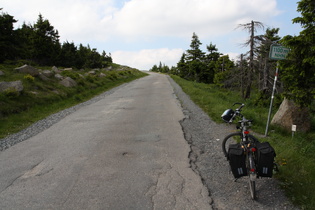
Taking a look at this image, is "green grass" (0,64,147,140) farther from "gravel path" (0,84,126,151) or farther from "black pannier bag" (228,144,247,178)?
"black pannier bag" (228,144,247,178)

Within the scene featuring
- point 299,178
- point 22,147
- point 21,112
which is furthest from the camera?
point 21,112

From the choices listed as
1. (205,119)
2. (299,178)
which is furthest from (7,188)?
(205,119)

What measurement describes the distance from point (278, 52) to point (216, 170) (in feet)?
13.4

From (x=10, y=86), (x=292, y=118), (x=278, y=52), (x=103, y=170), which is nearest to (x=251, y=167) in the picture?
(x=103, y=170)

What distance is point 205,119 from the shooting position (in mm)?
9211

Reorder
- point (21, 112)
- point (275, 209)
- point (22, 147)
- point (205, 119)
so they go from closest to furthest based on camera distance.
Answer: point (275, 209)
point (22, 147)
point (205, 119)
point (21, 112)

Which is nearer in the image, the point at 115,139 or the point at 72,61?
the point at 115,139

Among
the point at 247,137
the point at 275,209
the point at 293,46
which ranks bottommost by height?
the point at 275,209

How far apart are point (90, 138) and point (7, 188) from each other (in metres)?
2.83

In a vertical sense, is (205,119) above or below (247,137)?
below

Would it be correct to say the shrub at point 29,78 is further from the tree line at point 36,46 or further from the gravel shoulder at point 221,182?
the tree line at point 36,46

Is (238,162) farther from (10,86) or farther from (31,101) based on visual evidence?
(10,86)

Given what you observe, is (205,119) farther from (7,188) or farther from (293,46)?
(7,188)

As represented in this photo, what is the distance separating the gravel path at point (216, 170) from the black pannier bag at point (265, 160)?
0.45 metres
